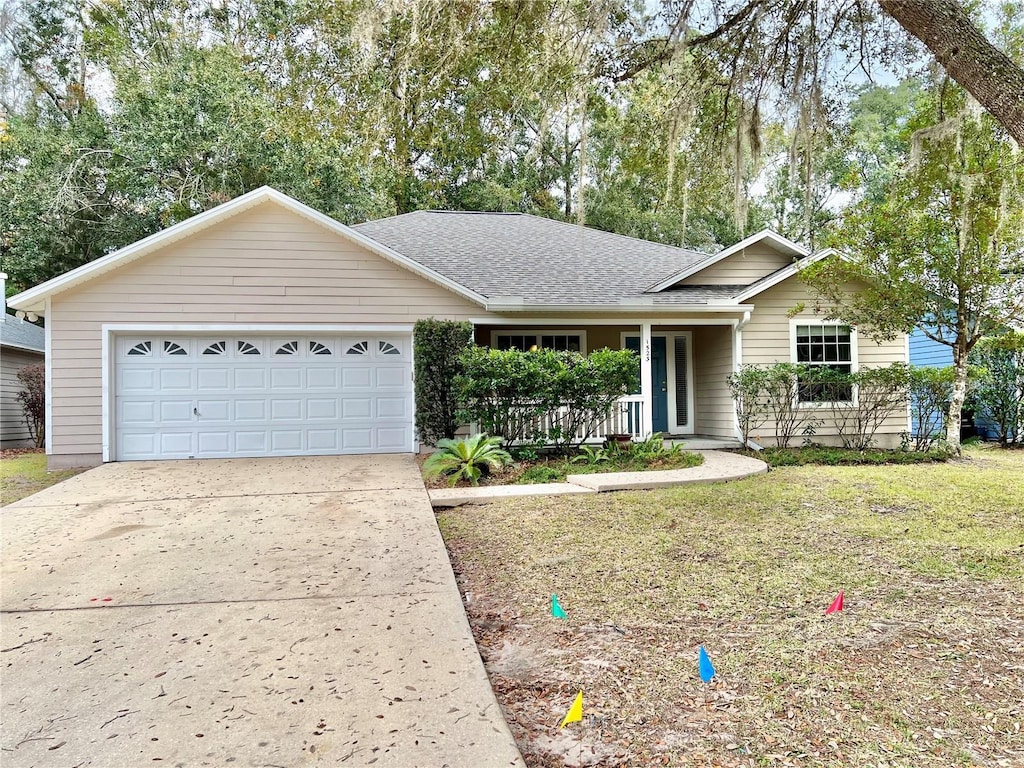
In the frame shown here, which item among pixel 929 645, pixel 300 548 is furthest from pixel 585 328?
pixel 929 645

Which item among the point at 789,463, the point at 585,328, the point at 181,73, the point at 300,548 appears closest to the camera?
the point at 300,548

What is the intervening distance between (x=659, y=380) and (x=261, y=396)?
23.3 feet

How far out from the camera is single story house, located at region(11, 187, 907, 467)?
8.68 metres

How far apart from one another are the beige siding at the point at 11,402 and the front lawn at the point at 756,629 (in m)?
12.5

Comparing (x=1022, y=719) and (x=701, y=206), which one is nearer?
(x=1022, y=719)

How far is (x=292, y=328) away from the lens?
30.0ft

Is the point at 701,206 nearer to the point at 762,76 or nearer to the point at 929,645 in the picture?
the point at 762,76

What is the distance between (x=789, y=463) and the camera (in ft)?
28.3

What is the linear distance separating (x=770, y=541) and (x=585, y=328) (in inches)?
259

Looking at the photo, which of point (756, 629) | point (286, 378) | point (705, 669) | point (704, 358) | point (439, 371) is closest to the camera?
point (705, 669)

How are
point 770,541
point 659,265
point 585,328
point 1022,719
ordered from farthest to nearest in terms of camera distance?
point 659,265 → point 585,328 → point 770,541 → point 1022,719

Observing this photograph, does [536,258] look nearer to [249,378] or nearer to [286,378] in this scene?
[286,378]

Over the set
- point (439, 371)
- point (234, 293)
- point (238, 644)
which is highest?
point (234, 293)

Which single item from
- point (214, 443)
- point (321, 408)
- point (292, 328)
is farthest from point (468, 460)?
point (214, 443)
